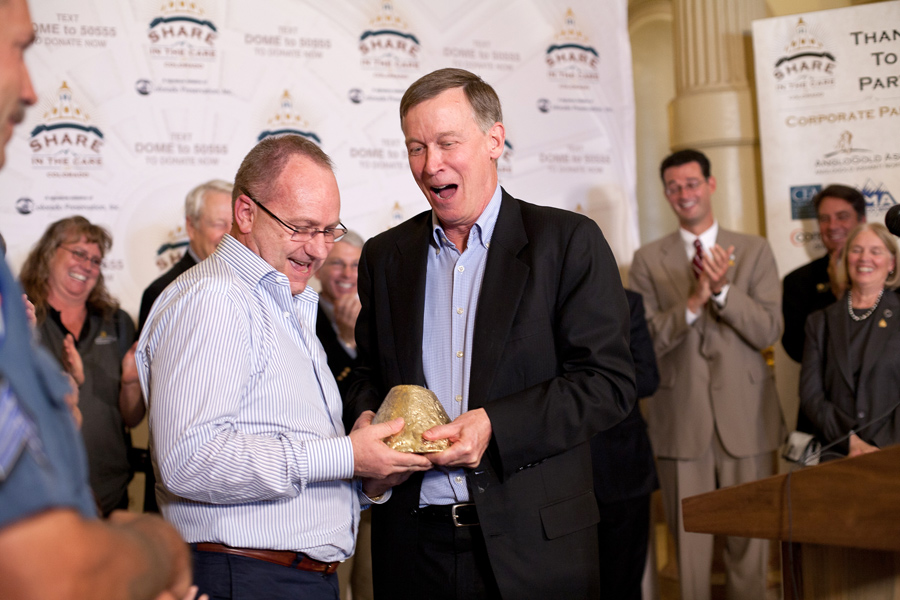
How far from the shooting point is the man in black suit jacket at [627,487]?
11.0 ft

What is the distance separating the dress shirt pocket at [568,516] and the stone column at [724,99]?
395 centimetres

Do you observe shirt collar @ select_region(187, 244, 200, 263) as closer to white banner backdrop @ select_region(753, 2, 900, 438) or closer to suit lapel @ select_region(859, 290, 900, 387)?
suit lapel @ select_region(859, 290, 900, 387)

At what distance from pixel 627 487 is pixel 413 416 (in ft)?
6.51

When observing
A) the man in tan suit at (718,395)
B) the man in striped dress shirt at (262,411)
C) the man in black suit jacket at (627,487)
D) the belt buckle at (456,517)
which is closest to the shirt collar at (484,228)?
the man in striped dress shirt at (262,411)

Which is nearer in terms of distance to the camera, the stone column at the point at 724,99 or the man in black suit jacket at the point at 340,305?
the man in black suit jacket at the point at 340,305

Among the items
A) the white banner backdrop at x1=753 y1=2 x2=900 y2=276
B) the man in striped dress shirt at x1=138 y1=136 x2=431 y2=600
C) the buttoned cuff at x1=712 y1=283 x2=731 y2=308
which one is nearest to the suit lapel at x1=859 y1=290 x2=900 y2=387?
the buttoned cuff at x1=712 y1=283 x2=731 y2=308

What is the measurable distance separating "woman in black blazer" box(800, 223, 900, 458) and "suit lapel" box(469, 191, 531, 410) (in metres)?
2.10

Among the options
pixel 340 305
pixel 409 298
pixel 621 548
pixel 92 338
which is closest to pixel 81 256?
pixel 92 338

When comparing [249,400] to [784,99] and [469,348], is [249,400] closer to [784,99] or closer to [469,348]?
[469,348]

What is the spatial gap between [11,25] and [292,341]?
1040 mm

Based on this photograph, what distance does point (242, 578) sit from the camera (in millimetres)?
1518

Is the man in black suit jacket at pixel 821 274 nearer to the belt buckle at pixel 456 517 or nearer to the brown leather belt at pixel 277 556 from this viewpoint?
the belt buckle at pixel 456 517

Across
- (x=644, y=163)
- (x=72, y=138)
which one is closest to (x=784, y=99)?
(x=644, y=163)

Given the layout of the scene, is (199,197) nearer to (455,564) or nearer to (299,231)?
(299,231)
